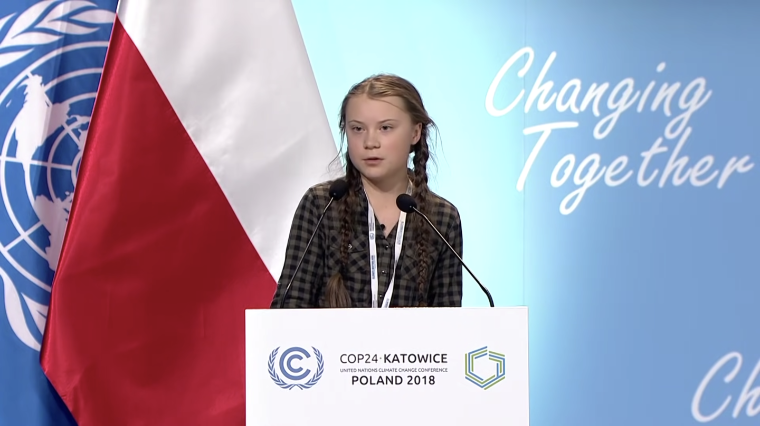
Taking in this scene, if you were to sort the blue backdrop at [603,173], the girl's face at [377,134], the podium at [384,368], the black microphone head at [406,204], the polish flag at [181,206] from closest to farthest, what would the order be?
the podium at [384,368] → the black microphone head at [406,204] → the girl's face at [377,134] → the polish flag at [181,206] → the blue backdrop at [603,173]

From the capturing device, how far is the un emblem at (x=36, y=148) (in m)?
2.24

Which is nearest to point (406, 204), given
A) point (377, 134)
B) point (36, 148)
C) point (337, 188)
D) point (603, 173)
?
point (337, 188)

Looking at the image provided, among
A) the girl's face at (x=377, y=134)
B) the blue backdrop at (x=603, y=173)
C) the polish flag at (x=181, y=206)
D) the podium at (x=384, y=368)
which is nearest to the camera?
the podium at (x=384, y=368)

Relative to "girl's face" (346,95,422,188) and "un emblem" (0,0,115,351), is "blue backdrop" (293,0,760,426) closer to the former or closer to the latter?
"un emblem" (0,0,115,351)

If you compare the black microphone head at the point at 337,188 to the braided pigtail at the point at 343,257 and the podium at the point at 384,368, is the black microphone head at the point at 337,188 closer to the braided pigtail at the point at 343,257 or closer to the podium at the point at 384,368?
the braided pigtail at the point at 343,257

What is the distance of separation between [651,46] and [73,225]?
6.89 feet

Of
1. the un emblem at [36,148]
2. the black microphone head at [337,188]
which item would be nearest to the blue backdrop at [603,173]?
the un emblem at [36,148]

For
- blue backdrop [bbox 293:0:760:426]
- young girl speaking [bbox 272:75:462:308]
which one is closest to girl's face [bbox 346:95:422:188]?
young girl speaking [bbox 272:75:462:308]

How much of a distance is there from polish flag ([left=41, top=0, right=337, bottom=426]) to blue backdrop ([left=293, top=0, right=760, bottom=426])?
1.95ft

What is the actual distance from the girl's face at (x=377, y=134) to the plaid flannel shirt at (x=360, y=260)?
124 millimetres

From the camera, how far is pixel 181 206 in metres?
2.38

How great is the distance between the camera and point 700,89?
10.2 ft

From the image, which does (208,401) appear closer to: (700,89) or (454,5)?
(454,5)

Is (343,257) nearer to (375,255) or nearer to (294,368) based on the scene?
(375,255)
